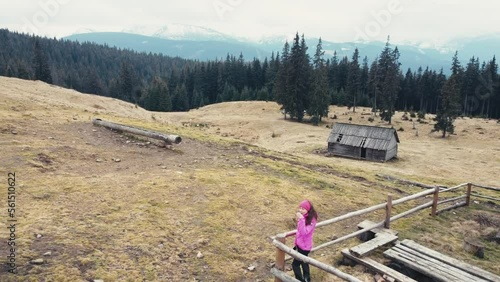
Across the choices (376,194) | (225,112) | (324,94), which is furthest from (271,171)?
(225,112)

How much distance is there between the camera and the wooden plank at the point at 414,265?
8.79 metres

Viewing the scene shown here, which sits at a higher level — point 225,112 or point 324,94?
point 324,94

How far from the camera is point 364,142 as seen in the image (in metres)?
41.2

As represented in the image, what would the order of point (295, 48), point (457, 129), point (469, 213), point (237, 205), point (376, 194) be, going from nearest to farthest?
A: point (237, 205)
point (469, 213)
point (376, 194)
point (457, 129)
point (295, 48)

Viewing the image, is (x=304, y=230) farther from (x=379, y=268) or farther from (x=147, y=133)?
(x=147, y=133)

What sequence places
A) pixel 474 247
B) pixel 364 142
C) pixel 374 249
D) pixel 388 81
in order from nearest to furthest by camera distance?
pixel 374 249 → pixel 474 247 → pixel 364 142 → pixel 388 81

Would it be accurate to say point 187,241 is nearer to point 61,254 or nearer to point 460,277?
point 61,254

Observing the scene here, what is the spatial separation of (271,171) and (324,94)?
49046mm

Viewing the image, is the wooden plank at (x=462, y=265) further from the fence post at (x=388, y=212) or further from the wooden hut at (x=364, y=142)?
the wooden hut at (x=364, y=142)

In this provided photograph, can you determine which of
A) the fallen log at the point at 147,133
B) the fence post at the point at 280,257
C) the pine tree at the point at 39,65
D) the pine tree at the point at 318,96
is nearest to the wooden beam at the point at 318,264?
the fence post at the point at 280,257

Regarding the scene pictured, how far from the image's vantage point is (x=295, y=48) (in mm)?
67688

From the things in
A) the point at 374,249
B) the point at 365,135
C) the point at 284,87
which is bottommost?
the point at 374,249

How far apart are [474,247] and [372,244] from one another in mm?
3665

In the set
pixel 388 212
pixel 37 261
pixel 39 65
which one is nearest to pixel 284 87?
pixel 388 212
